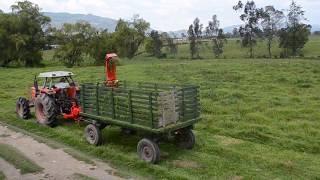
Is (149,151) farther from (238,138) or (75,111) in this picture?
(75,111)

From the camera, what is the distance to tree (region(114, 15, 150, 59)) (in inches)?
2923

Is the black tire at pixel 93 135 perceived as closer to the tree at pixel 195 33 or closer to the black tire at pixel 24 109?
the black tire at pixel 24 109

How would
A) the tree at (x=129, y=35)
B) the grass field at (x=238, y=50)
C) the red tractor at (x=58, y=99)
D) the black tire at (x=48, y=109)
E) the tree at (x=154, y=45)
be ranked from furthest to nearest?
the grass field at (x=238, y=50)
the tree at (x=154, y=45)
the tree at (x=129, y=35)
the black tire at (x=48, y=109)
the red tractor at (x=58, y=99)

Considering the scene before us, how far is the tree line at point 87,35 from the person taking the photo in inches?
2303

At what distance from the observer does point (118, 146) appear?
518 inches

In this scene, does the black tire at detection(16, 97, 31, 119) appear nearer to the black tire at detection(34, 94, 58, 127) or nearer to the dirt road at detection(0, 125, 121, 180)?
the black tire at detection(34, 94, 58, 127)

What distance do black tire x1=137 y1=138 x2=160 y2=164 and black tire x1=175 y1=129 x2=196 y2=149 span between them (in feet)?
4.85

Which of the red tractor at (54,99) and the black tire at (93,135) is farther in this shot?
the red tractor at (54,99)

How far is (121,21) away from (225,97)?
193 ft

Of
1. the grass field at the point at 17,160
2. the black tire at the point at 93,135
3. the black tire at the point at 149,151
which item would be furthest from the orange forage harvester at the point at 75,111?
the black tire at the point at 149,151

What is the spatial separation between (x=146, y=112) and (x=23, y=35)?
50493mm

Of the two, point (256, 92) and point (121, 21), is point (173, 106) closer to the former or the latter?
point (256, 92)

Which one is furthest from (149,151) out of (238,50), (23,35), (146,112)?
(238,50)

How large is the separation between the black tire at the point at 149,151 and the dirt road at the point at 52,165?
102 cm
